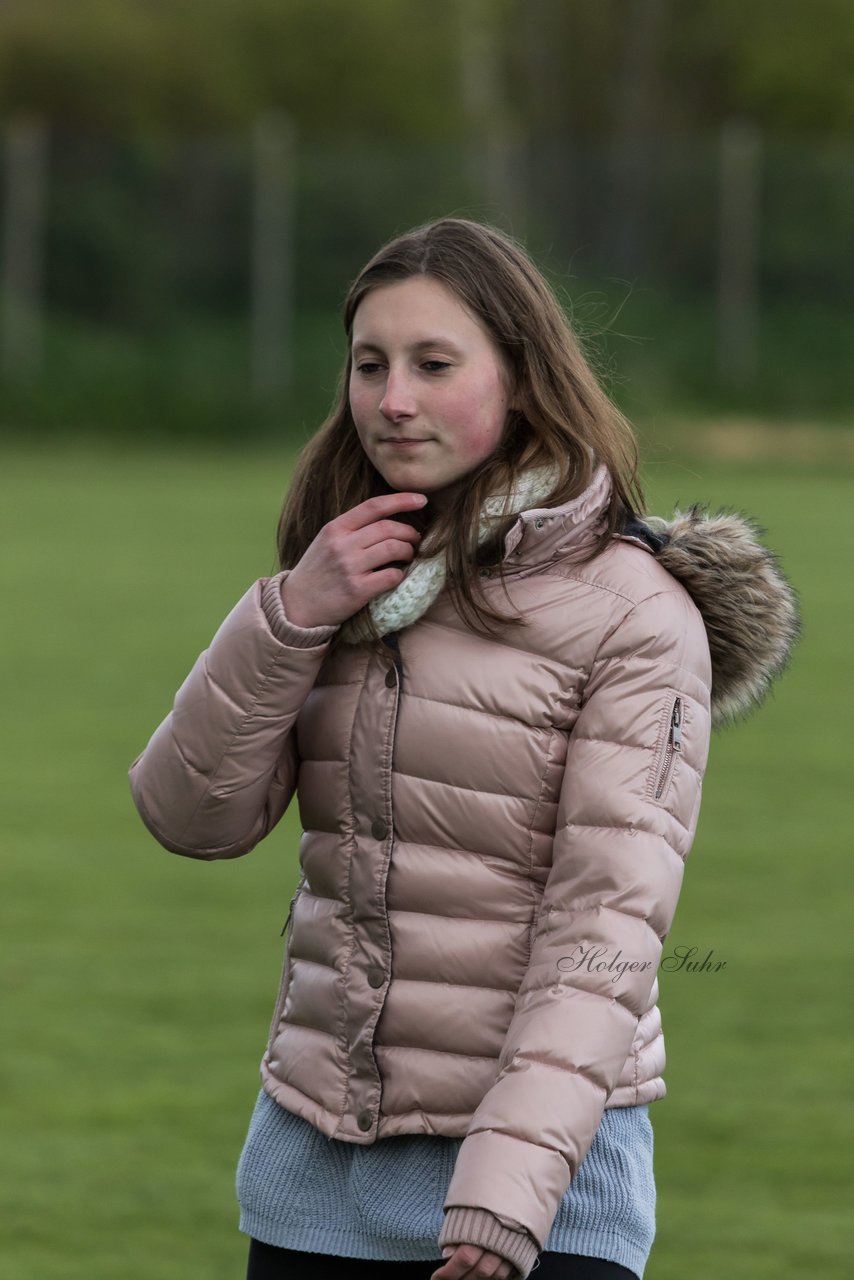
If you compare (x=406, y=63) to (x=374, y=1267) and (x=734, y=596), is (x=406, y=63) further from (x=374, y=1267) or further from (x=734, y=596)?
(x=374, y=1267)

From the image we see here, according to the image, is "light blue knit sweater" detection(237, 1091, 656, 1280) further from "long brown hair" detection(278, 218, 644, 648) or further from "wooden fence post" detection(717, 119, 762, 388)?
"wooden fence post" detection(717, 119, 762, 388)

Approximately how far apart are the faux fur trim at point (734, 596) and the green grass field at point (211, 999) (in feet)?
1.52

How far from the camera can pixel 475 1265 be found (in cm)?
196

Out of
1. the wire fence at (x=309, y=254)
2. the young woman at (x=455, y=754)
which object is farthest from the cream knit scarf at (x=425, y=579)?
the wire fence at (x=309, y=254)

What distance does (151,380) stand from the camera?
2319 centimetres

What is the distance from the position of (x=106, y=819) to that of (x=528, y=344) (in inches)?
215

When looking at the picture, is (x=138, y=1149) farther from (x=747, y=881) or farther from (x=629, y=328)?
(x=629, y=328)

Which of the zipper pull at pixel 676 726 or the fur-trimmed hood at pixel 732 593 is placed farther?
the fur-trimmed hood at pixel 732 593

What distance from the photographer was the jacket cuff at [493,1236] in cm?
195

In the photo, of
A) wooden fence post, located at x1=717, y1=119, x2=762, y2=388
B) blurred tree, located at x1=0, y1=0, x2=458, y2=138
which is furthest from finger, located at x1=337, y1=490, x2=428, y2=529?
blurred tree, located at x1=0, y1=0, x2=458, y2=138

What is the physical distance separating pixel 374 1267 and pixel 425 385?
865 millimetres

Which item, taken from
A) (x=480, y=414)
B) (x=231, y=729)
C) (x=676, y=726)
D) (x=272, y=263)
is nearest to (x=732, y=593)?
(x=676, y=726)

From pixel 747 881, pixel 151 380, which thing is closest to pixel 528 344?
pixel 747 881

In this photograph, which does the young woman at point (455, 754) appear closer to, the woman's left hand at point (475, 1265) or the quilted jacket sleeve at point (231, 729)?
the quilted jacket sleeve at point (231, 729)
